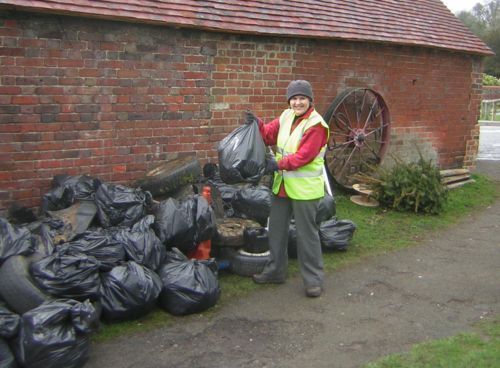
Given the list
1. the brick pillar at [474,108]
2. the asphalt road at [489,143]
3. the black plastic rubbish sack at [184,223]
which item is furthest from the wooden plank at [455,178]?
the black plastic rubbish sack at [184,223]

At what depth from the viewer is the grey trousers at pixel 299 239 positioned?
4.77 meters

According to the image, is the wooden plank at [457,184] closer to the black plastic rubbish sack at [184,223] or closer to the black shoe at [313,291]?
the black shoe at [313,291]

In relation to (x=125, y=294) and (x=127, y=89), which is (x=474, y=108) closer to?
(x=127, y=89)

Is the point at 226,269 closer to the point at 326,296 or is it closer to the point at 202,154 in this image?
the point at 326,296

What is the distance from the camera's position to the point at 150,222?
4820 mm

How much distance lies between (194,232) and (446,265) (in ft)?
8.99

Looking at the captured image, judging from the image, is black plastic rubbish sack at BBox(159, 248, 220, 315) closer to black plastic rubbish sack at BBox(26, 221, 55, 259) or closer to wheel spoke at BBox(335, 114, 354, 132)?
black plastic rubbish sack at BBox(26, 221, 55, 259)

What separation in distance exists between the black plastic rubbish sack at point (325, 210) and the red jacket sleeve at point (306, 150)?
1.49 meters

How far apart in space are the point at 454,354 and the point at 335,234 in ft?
7.74

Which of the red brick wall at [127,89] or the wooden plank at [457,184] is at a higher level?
the red brick wall at [127,89]

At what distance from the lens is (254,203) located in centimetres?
582

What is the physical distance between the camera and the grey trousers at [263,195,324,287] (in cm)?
477

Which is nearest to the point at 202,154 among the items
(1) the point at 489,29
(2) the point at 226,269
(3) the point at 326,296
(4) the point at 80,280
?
(2) the point at 226,269

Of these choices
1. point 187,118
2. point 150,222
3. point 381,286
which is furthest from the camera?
point 187,118
